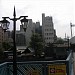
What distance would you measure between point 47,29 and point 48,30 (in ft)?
3.98

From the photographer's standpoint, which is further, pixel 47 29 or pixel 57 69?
pixel 47 29

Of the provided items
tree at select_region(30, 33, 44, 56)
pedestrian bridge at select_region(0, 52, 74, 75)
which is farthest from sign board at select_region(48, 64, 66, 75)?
tree at select_region(30, 33, 44, 56)

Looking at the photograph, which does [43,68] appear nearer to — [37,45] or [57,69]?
[57,69]

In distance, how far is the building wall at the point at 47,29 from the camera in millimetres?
151500

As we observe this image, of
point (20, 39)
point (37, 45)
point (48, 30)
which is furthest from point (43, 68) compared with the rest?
point (48, 30)

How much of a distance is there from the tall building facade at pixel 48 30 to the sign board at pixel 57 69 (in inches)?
5530

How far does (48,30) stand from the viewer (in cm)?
15500

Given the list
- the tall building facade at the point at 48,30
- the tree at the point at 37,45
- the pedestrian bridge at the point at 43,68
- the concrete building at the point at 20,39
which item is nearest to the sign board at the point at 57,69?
the pedestrian bridge at the point at 43,68

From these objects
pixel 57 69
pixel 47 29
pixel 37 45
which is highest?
pixel 47 29

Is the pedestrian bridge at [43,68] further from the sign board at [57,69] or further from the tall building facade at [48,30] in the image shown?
the tall building facade at [48,30]

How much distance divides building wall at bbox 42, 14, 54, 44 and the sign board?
140466 millimetres

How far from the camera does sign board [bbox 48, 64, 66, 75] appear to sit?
895 centimetres

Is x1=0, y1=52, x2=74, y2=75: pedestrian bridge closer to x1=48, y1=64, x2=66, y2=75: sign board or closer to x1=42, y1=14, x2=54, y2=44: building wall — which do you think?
x1=48, y1=64, x2=66, y2=75: sign board

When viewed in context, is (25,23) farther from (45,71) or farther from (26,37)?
(26,37)
